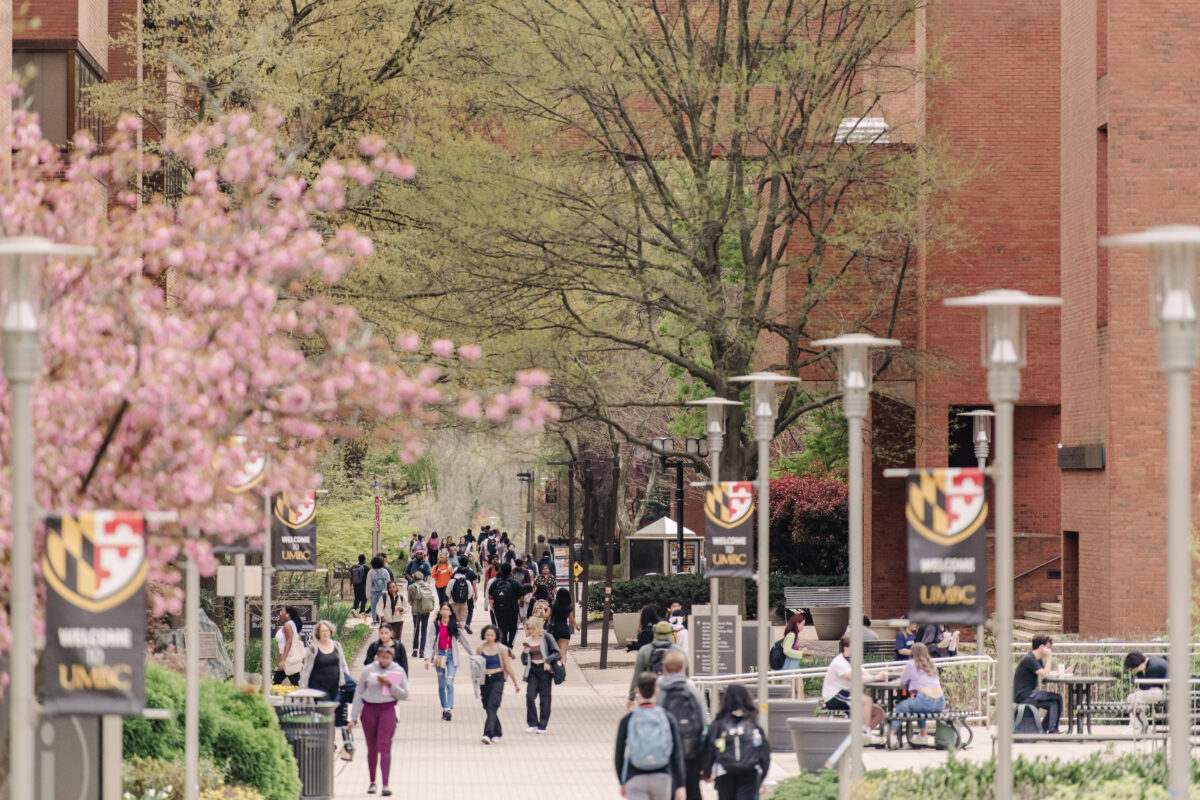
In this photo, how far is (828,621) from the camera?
1607 inches

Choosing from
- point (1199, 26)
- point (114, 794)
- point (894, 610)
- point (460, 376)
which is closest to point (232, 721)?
point (114, 794)

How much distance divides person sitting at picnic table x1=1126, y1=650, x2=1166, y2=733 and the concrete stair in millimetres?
10709

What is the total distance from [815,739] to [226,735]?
614 cm

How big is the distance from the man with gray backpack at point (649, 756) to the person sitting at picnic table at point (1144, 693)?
983cm

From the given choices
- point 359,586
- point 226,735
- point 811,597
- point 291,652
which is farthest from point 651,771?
point 359,586

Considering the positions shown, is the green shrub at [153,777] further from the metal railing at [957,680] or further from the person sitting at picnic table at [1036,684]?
the person sitting at picnic table at [1036,684]

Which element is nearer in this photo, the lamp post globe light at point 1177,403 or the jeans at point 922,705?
the lamp post globe light at point 1177,403

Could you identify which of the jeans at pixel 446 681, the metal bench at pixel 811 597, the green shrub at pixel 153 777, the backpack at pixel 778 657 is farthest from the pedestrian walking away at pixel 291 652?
the metal bench at pixel 811 597

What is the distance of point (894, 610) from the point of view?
4234cm

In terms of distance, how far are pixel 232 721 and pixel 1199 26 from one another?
21151 mm

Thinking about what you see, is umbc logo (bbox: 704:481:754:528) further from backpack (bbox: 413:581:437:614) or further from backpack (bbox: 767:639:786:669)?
backpack (bbox: 413:581:437:614)

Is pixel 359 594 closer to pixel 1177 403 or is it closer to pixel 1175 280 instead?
pixel 1177 403

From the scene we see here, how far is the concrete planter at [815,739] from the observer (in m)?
18.4

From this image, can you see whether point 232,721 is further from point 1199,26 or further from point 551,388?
point 1199,26
